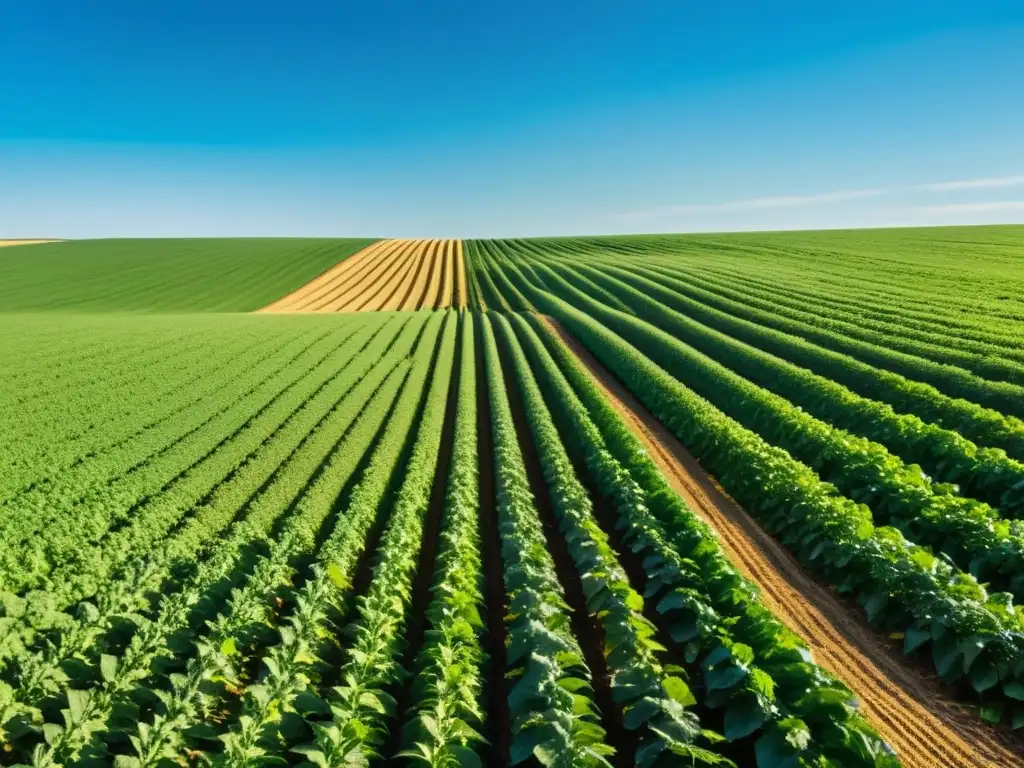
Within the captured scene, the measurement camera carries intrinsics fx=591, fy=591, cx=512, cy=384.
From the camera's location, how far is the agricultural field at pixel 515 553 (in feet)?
21.9

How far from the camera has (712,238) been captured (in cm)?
9131

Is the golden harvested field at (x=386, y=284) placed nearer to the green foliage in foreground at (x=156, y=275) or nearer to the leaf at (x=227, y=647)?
the green foliage in foreground at (x=156, y=275)

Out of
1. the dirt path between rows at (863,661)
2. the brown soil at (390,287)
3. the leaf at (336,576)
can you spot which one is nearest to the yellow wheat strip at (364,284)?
the brown soil at (390,287)

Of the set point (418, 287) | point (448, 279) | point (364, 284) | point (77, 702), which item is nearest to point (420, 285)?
point (418, 287)

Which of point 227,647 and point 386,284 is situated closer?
point 227,647

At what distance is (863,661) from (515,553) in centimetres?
570

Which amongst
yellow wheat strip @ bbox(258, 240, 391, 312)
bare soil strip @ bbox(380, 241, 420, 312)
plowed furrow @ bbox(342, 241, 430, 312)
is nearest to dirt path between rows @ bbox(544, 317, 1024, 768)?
bare soil strip @ bbox(380, 241, 420, 312)

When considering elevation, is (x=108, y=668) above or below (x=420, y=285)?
below

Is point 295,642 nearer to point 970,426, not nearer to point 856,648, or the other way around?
point 856,648

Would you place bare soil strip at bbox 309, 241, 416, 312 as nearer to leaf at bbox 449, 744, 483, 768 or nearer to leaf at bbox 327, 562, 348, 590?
leaf at bbox 327, 562, 348, 590

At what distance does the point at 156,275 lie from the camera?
2692 inches

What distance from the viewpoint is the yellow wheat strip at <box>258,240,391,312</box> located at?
55.6 m

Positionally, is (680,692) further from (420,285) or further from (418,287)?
(420,285)

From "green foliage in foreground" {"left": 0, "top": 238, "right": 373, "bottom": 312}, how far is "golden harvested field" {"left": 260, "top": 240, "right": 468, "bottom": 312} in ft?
8.58
